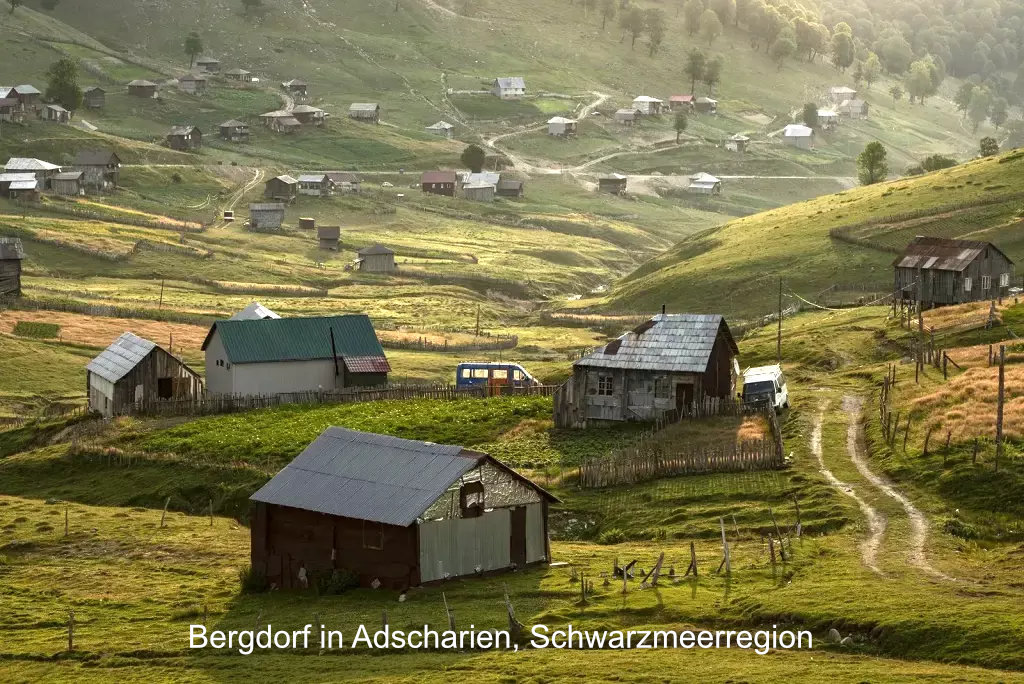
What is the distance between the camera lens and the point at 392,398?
85.2m

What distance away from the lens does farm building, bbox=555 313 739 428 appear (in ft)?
245

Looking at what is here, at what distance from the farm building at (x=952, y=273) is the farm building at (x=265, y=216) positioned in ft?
328

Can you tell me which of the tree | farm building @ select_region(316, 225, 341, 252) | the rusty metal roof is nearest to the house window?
the rusty metal roof

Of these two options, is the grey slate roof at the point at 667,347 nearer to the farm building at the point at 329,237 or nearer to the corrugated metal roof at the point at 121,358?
the corrugated metal roof at the point at 121,358

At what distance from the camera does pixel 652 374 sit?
7506cm

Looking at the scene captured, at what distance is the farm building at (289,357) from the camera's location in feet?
291

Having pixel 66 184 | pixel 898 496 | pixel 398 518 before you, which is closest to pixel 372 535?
pixel 398 518

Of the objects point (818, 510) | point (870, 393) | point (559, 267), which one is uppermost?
point (559, 267)

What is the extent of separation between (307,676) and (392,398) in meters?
44.1

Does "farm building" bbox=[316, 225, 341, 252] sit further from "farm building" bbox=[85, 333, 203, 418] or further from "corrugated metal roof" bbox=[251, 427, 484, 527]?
"corrugated metal roof" bbox=[251, 427, 484, 527]

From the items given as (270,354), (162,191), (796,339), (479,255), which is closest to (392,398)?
(270,354)

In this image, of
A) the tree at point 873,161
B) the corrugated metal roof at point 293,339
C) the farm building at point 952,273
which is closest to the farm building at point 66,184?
the tree at point 873,161

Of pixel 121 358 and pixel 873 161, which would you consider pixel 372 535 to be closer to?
pixel 121 358

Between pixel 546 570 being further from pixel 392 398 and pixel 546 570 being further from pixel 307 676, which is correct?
pixel 392 398
